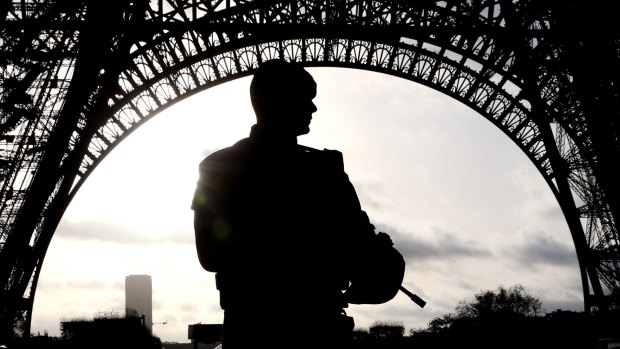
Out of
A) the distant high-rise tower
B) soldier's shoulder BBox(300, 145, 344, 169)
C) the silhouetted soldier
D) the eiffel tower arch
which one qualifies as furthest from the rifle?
the distant high-rise tower

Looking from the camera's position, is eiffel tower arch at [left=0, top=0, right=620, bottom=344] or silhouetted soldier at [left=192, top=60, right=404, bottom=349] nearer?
silhouetted soldier at [left=192, top=60, right=404, bottom=349]

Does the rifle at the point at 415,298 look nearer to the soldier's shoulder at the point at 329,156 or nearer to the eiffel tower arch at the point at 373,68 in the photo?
the soldier's shoulder at the point at 329,156

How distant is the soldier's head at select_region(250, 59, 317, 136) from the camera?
2697mm

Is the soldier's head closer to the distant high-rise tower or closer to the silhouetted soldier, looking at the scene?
the silhouetted soldier

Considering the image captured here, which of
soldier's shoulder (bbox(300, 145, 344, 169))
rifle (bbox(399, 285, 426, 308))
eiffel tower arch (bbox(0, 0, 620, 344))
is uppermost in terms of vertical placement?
eiffel tower arch (bbox(0, 0, 620, 344))

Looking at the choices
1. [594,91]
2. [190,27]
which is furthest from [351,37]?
[594,91]

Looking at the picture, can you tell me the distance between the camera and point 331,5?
99.5 ft

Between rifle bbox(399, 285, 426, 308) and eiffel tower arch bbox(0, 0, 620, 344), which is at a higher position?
eiffel tower arch bbox(0, 0, 620, 344)

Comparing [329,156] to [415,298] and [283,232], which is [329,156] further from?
[415,298]

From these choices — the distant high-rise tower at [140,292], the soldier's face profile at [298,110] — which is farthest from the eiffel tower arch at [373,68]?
the distant high-rise tower at [140,292]

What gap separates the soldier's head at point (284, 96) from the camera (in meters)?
2.70

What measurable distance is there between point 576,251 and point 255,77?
110 ft

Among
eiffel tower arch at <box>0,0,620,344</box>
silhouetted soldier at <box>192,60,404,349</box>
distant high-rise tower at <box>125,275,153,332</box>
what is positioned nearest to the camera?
silhouetted soldier at <box>192,60,404,349</box>

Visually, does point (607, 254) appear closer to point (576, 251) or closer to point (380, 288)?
point (576, 251)
